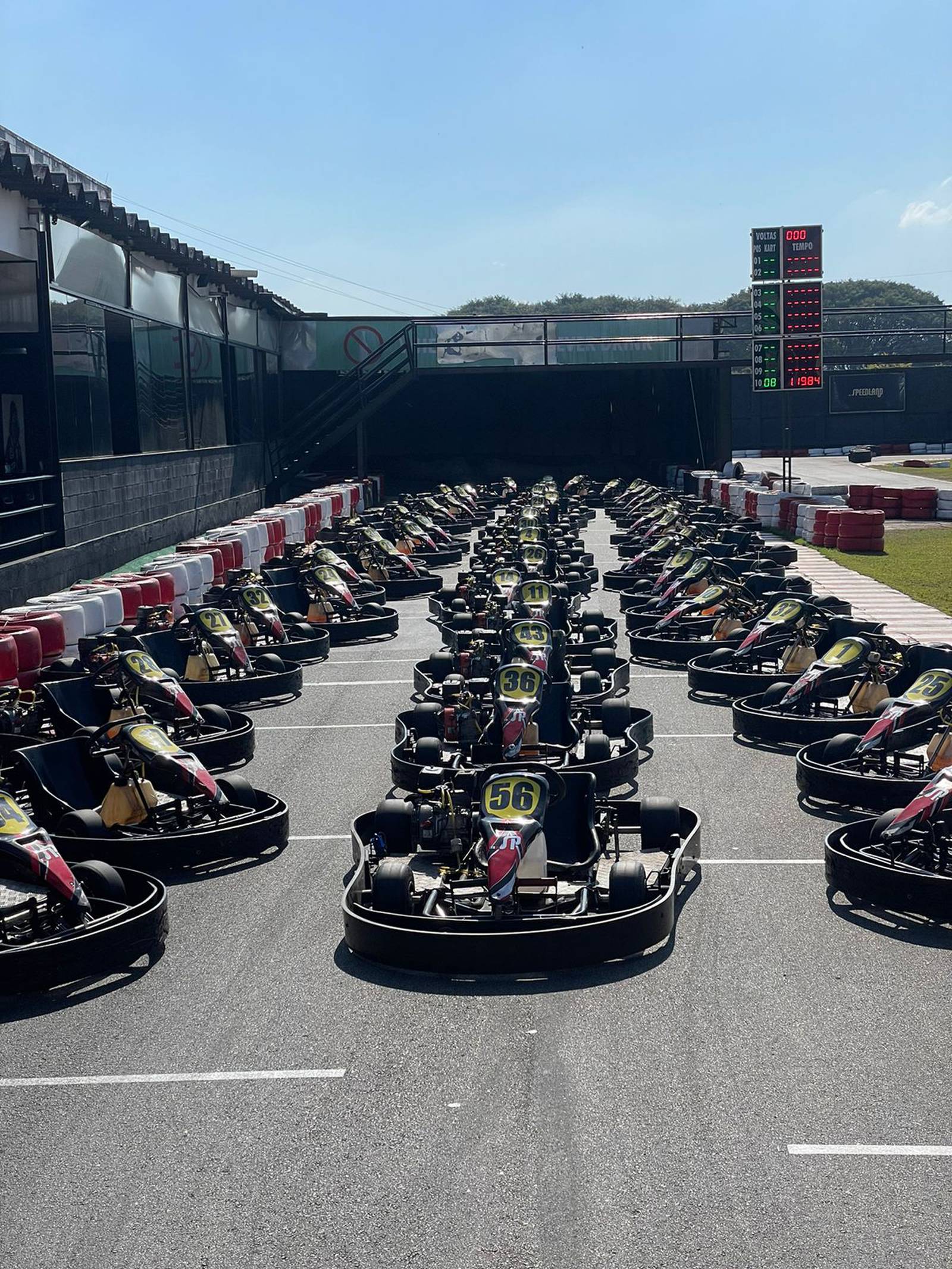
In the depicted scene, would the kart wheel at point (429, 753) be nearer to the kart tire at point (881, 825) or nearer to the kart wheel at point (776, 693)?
the kart tire at point (881, 825)

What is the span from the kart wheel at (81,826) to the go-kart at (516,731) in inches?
75.2

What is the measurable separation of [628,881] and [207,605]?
29.6 feet

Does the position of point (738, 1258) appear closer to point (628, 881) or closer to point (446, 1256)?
point (446, 1256)

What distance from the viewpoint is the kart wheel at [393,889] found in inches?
262

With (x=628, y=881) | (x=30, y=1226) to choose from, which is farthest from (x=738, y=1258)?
(x=628, y=881)

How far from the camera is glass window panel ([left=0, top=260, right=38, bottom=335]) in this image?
1836 centimetres

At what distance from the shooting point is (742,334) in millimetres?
35375

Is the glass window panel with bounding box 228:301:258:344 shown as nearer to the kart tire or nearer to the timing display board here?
the timing display board

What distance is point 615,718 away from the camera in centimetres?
1009

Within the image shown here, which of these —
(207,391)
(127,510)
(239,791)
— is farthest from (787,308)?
(239,791)

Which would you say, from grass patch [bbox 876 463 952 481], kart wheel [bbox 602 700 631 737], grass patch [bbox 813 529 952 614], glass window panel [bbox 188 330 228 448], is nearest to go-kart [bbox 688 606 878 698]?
kart wheel [bbox 602 700 631 737]

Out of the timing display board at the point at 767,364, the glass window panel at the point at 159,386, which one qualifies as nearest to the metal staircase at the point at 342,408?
the glass window panel at the point at 159,386

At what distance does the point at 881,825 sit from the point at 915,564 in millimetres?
15199

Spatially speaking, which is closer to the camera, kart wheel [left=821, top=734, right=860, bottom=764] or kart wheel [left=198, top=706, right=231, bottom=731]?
kart wheel [left=821, top=734, right=860, bottom=764]
